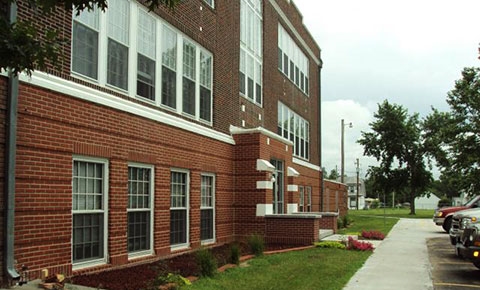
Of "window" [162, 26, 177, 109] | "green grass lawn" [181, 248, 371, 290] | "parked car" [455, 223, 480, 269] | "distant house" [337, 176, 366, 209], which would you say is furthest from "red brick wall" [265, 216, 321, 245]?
"distant house" [337, 176, 366, 209]

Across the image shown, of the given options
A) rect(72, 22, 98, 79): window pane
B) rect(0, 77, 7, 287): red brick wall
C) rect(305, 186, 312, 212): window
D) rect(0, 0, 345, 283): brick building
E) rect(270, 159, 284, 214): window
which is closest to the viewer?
rect(0, 77, 7, 287): red brick wall

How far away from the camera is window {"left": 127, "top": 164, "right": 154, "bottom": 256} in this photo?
1070 centimetres

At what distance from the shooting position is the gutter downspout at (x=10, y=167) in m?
7.14

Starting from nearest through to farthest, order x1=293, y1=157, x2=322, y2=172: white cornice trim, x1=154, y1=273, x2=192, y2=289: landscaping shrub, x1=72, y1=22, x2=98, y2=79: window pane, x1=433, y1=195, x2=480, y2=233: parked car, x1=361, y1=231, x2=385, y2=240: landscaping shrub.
→ x1=154, y1=273, x2=192, y2=289: landscaping shrub → x1=72, y1=22, x2=98, y2=79: window pane → x1=361, y1=231, x2=385, y2=240: landscaping shrub → x1=433, y1=195, x2=480, y2=233: parked car → x1=293, y1=157, x2=322, y2=172: white cornice trim

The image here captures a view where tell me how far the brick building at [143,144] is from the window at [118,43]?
0.11ft

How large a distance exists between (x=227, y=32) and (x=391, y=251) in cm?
828

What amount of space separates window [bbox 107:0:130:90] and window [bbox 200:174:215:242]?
15.5 feet

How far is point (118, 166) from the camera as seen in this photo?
1003 centimetres

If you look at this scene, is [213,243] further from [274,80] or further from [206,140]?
[274,80]

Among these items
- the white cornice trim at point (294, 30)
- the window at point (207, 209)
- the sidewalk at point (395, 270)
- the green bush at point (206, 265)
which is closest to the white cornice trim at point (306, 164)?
the white cornice trim at point (294, 30)

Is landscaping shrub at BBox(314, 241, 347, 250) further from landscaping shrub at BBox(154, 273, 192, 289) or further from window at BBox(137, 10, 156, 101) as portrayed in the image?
landscaping shrub at BBox(154, 273, 192, 289)

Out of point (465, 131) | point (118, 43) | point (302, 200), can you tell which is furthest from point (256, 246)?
point (465, 131)

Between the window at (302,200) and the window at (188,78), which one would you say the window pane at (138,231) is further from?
Result: the window at (302,200)

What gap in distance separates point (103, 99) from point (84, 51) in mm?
905
